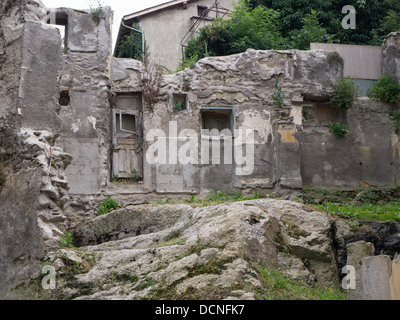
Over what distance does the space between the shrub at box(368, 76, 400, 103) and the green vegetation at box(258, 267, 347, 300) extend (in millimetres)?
8325

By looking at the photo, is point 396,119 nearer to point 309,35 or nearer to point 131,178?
point 309,35

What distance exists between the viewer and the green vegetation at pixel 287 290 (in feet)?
22.1

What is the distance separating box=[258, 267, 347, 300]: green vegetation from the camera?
6738 millimetres

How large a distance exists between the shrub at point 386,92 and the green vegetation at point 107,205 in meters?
6.96

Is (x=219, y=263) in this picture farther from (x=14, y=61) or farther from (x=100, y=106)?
(x=100, y=106)

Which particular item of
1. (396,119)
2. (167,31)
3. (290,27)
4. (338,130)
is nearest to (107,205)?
(338,130)

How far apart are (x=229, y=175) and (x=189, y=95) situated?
2.14m

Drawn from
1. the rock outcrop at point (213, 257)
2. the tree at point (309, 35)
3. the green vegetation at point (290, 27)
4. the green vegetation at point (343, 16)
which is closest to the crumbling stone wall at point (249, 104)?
the tree at point (309, 35)

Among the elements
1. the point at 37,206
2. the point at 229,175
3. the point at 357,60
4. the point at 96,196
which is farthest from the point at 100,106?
the point at 357,60

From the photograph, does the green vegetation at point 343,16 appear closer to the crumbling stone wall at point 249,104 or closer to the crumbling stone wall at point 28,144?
the crumbling stone wall at point 249,104

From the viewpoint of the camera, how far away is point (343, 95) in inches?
577

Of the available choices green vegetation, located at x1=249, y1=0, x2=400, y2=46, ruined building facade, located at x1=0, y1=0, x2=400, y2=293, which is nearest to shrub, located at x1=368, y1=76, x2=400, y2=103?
ruined building facade, located at x1=0, y1=0, x2=400, y2=293

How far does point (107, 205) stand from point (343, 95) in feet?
20.6

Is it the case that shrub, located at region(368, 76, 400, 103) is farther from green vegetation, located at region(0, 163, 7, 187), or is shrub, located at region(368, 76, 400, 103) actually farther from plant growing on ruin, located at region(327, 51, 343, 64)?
green vegetation, located at region(0, 163, 7, 187)
